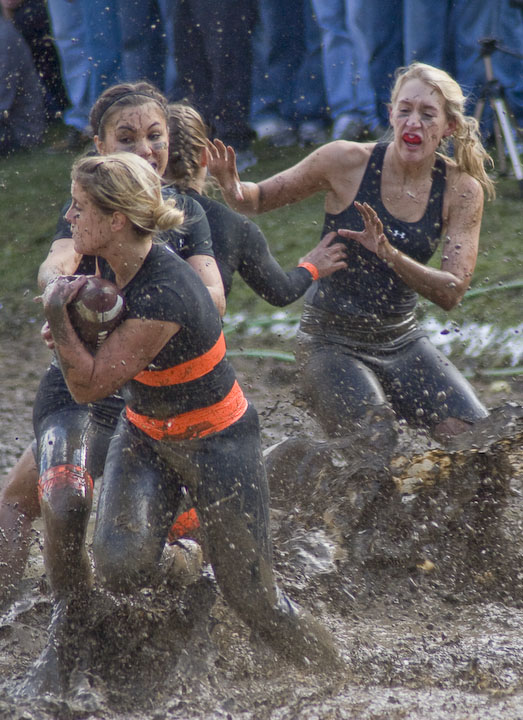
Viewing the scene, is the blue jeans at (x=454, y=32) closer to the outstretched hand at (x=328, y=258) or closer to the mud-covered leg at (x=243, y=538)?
the outstretched hand at (x=328, y=258)

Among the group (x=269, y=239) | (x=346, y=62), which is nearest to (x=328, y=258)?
(x=269, y=239)

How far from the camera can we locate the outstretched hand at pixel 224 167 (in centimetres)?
398

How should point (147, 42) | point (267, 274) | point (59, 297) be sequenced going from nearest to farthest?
point (59, 297), point (267, 274), point (147, 42)

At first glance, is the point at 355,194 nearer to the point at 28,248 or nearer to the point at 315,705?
the point at 315,705

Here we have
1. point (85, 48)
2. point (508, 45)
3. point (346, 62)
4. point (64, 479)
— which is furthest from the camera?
point (85, 48)

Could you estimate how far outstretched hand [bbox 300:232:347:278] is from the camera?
3971 millimetres

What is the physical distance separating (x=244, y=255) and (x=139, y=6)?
668 cm

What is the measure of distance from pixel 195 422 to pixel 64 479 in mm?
517

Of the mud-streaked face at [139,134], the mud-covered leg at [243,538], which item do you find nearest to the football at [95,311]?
the mud-covered leg at [243,538]

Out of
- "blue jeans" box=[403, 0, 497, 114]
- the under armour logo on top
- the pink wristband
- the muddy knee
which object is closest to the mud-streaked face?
the pink wristband

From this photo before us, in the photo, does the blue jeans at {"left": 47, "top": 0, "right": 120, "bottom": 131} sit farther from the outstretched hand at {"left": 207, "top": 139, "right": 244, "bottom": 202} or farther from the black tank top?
the black tank top

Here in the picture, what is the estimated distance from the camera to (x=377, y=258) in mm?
4004

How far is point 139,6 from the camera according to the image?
9484 millimetres

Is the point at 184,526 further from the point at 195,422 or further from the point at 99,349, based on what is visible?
the point at 99,349
